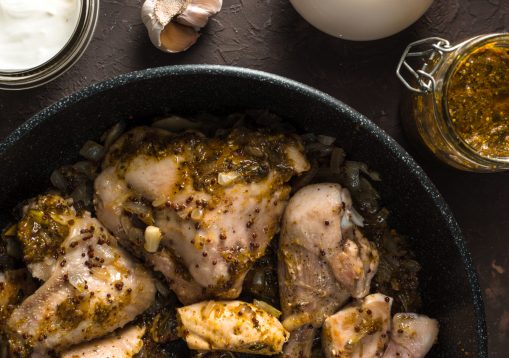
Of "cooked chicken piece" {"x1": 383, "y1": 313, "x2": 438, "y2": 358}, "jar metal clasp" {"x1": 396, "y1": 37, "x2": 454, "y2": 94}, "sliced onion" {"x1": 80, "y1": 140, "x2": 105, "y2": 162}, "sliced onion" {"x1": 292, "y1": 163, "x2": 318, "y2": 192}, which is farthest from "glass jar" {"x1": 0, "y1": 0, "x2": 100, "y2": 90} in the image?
"cooked chicken piece" {"x1": 383, "y1": 313, "x2": 438, "y2": 358}

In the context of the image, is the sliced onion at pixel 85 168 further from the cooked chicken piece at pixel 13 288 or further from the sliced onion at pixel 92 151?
the cooked chicken piece at pixel 13 288

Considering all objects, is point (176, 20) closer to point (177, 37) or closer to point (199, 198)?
point (177, 37)

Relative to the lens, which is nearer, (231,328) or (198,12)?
(231,328)

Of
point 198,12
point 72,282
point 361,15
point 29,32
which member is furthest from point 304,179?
point 29,32

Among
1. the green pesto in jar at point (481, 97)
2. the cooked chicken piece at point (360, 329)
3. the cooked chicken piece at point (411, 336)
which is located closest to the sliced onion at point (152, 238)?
the cooked chicken piece at point (360, 329)

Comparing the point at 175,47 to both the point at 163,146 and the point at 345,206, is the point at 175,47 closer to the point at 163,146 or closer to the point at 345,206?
the point at 163,146

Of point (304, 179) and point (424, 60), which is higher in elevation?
point (424, 60)
